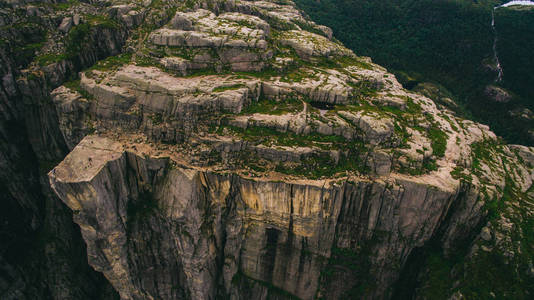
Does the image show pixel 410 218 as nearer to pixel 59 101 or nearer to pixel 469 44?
pixel 59 101

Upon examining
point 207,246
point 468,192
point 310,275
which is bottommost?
point 310,275

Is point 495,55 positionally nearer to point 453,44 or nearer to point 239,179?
point 453,44

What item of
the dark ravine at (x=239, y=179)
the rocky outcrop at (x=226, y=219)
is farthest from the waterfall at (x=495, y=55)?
the rocky outcrop at (x=226, y=219)

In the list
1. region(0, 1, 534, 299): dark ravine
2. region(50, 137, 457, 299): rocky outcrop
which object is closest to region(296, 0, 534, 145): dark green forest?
region(0, 1, 534, 299): dark ravine

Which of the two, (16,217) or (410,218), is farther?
(16,217)

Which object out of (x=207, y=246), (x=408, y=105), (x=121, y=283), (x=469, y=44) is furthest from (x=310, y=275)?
(x=469, y=44)

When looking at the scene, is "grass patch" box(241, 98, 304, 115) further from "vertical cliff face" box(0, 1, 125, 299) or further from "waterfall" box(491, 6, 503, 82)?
"waterfall" box(491, 6, 503, 82)

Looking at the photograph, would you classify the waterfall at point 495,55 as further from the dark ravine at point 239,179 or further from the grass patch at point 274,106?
the grass patch at point 274,106
